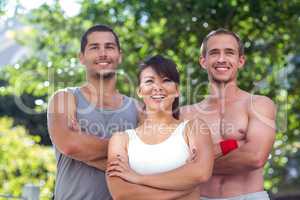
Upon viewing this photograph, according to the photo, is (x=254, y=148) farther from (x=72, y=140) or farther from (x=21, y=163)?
(x=21, y=163)

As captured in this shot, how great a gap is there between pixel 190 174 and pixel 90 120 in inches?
28.8

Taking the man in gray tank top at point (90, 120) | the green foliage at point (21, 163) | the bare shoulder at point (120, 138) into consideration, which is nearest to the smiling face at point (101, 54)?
the man in gray tank top at point (90, 120)

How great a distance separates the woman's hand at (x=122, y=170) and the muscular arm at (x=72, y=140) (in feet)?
1.04

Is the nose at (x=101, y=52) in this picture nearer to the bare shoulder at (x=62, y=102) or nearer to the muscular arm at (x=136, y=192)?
the bare shoulder at (x=62, y=102)

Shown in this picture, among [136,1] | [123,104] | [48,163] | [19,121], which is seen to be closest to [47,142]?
[19,121]

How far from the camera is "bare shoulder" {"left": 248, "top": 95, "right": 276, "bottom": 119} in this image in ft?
8.96

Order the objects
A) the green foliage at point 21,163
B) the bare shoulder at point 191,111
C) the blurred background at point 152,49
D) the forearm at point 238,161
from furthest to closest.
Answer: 1. the green foliage at point 21,163
2. the blurred background at point 152,49
3. the bare shoulder at point 191,111
4. the forearm at point 238,161

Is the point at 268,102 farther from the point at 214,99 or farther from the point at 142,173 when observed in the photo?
the point at 142,173

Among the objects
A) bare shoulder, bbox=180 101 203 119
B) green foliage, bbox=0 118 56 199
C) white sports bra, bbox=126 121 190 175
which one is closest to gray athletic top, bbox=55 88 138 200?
bare shoulder, bbox=180 101 203 119

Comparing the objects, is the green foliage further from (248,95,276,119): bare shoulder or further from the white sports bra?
the white sports bra

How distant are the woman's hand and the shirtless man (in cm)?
49

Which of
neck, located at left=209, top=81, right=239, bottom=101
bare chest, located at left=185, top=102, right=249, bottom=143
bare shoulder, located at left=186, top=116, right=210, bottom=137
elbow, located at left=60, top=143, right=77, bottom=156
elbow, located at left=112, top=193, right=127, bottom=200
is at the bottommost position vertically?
elbow, located at left=112, top=193, right=127, bottom=200

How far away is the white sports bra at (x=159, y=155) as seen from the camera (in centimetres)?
220

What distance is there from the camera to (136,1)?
20.0ft
